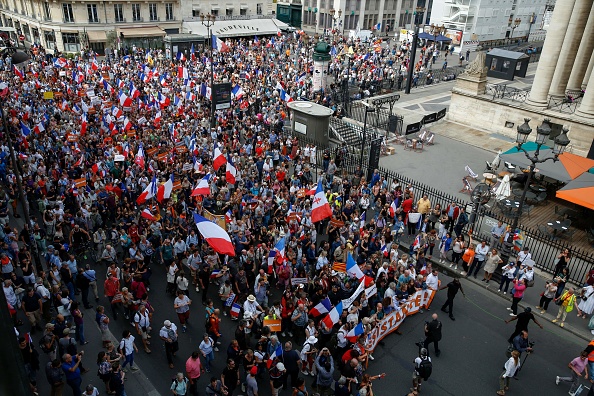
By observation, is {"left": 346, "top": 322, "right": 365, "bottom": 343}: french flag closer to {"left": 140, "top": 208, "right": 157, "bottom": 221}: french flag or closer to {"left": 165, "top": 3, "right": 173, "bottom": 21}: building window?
{"left": 140, "top": 208, "right": 157, "bottom": 221}: french flag

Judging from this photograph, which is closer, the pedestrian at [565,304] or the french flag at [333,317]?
the french flag at [333,317]

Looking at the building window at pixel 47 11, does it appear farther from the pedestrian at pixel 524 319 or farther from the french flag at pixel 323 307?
the pedestrian at pixel 524 319

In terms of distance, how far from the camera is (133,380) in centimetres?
1184

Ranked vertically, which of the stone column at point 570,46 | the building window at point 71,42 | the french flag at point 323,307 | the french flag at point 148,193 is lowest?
the building window at point 71,42

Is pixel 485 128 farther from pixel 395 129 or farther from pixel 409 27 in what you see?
pixel 409 27

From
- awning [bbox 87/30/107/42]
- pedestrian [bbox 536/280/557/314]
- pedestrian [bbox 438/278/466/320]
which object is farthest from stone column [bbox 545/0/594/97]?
awning [bbox 87/30/107/42]

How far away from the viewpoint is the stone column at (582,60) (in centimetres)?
2936

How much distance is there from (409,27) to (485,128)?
212 ft

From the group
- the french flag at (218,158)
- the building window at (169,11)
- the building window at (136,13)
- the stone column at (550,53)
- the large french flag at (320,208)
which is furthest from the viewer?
the building window at (169,11)

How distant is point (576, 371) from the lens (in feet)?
38.0

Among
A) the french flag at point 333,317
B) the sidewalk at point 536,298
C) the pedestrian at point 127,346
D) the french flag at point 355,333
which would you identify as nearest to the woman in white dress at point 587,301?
the sidewalk at point 536,298

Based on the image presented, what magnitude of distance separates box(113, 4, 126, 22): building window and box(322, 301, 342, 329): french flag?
55397 mm

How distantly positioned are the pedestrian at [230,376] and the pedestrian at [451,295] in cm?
701

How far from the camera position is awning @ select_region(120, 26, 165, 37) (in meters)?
56.2
